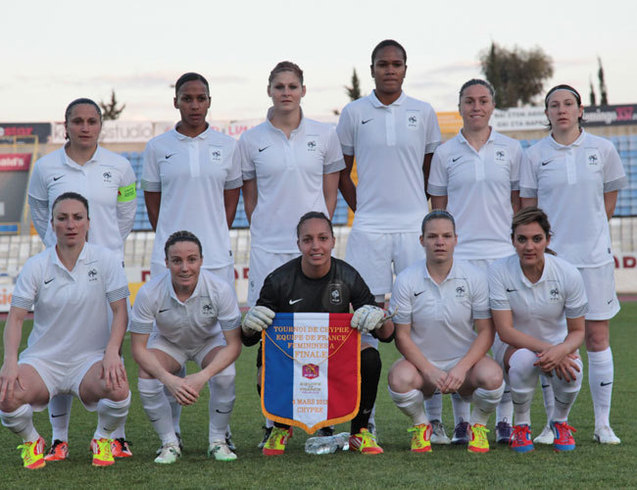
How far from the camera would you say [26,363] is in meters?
4.09

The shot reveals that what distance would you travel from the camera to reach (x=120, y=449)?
4398 millimetres

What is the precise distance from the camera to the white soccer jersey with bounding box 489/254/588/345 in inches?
169

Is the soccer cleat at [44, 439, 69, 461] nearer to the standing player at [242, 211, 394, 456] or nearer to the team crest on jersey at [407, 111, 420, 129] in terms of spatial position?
the standing player at [242, 211, 394, 456]

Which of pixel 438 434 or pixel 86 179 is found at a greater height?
pixel 86 179

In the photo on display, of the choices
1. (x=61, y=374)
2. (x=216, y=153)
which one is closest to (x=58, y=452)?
(x=61, y=374)

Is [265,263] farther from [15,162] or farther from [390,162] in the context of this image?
[15,162]

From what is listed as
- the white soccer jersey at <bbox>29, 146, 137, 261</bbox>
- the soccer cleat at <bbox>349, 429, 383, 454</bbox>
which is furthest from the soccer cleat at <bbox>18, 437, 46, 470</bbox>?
the soccer cleat at <bbox>349, 429, 383, 454</bbox>

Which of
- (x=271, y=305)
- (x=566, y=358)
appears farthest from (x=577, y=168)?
(x=271, y=305)

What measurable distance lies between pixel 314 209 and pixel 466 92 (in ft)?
3.62

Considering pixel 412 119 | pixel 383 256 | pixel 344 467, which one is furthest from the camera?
pixel 412 119

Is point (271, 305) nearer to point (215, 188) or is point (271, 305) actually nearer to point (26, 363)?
point (215, 188)

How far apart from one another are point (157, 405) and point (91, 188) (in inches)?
51.5

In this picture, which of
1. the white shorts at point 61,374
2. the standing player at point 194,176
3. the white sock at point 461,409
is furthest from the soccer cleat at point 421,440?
the white shorts at point 61,374

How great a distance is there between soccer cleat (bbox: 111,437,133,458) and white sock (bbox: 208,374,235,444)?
50 centimetres
